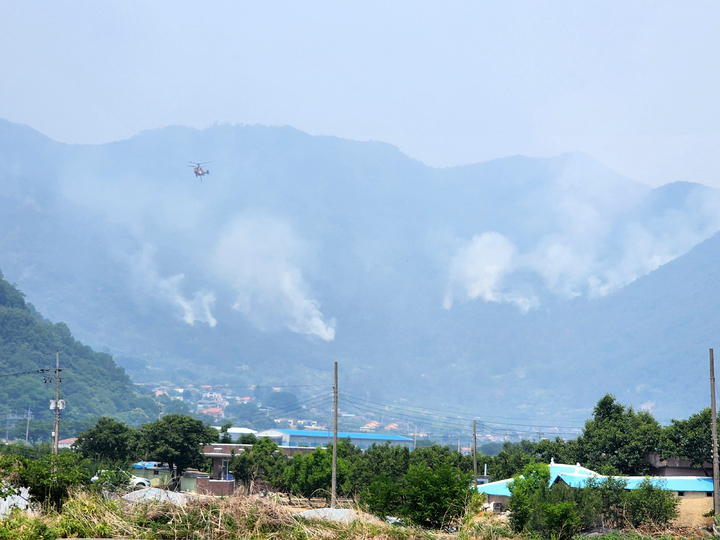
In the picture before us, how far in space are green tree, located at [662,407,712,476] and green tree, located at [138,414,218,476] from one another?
5186 centimetres

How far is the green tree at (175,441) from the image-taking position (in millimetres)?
80750

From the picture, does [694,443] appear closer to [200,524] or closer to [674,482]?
[674,482]

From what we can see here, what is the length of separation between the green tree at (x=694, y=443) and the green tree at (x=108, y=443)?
57.5 metres

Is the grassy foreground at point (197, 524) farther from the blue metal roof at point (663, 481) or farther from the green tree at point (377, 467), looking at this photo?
the green tree at point (377, 467)

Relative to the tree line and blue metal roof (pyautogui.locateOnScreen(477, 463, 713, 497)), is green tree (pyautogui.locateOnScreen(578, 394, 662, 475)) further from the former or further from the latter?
blue metal roof (pyautogui.locateOnScreen(477, 463, 713, 497))

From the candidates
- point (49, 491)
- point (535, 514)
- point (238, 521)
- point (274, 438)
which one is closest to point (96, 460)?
point (535, 514)

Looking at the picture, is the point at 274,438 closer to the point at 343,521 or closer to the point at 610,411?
the point at 610,411

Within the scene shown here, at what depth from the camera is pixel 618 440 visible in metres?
70.2

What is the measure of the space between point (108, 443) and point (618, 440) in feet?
184

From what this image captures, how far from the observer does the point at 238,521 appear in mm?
16875

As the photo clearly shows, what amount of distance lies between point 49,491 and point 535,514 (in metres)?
25.8

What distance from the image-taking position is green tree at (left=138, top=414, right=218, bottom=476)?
8075cm

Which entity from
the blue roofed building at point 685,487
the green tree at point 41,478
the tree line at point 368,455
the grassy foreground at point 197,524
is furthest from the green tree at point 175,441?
the grassy foreground at point 197,524

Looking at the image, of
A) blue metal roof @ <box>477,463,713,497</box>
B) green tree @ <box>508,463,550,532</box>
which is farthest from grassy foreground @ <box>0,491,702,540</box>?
blue metal roof @ <box>477,463,713,497</box>
